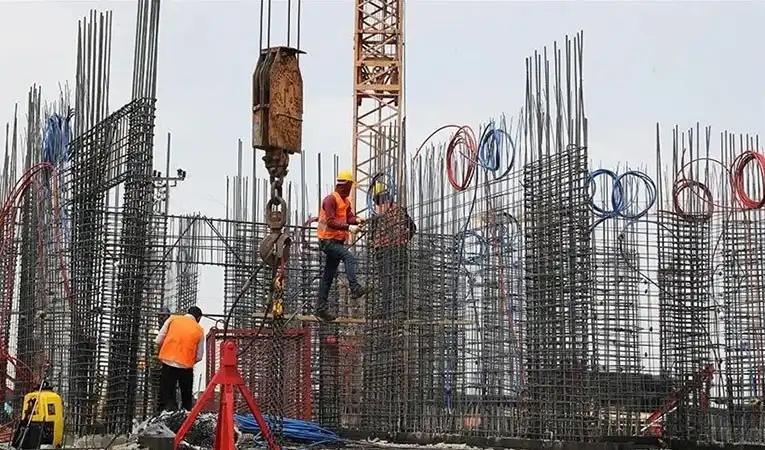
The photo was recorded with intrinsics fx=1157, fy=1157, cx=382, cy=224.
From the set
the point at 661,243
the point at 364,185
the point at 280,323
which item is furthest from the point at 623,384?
the point at 364,185

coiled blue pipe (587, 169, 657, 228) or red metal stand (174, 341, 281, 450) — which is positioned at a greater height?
coiled blue pipe (587, 169, 657, 228)

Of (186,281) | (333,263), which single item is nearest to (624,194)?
(333,263)

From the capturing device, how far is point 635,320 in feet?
53.3

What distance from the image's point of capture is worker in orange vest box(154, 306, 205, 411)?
1223 centimetres

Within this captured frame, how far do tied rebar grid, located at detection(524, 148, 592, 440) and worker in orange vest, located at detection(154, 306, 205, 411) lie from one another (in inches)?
147

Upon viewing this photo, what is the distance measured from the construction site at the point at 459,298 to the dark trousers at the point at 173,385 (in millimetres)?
828

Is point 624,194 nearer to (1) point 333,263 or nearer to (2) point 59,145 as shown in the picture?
(1) point 333,263

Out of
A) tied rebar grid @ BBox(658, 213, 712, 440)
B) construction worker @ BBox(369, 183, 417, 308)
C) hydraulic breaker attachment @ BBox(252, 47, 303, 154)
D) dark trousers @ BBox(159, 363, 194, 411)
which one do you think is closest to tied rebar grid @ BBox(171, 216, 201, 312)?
construction worker @ BBox(369, 183, 417, 308)

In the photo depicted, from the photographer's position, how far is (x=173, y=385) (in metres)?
12.6

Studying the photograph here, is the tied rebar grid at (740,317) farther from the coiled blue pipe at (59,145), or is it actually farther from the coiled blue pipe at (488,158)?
the coiled blue pipe at (59,145)

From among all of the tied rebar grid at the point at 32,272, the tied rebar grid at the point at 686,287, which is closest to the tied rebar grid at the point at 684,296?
the tied rebar grid at the point at 686,287

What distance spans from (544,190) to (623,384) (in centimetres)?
323

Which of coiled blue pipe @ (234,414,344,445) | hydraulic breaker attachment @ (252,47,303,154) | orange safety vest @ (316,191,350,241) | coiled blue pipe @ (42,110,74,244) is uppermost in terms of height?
coiled blue pipe @ (42,110,74,244)

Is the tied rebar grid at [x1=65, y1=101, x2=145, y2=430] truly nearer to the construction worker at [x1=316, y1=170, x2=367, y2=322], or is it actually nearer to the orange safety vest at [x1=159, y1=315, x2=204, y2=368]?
the orange safety vest at [x1=159, y1=315, x2=204, y2=368]
